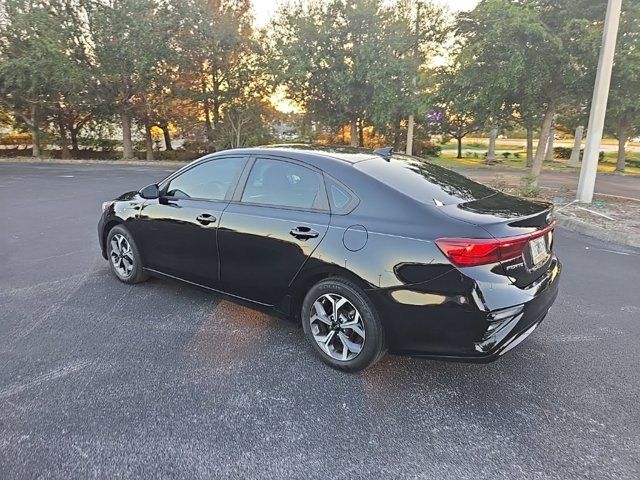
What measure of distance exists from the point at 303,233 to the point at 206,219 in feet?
3.59

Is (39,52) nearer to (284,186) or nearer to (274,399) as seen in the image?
(284,186)

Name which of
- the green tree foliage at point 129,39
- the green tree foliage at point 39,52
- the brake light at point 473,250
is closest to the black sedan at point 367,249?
the brake light at point 473,250

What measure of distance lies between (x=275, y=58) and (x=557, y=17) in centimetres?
1252

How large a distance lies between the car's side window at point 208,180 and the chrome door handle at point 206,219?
18 centimetres

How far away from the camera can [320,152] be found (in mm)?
3529

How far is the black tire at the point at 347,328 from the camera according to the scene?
2869mm

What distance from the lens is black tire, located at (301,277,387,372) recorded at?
9.41 feet

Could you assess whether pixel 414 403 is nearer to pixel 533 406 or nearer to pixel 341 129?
pixel 533 406

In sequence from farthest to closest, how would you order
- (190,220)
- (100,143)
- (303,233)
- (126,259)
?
(100,143) < (126,259) < (190,220) < (303,233)

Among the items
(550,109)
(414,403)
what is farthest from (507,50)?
(414,403)

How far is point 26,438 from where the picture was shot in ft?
7.93

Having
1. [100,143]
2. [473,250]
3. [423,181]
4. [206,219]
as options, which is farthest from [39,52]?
[473,250]

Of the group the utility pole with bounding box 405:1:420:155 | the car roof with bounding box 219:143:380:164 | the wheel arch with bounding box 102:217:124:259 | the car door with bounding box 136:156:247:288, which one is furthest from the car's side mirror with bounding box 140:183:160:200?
the utility pole with bounding box 405:1:420:155

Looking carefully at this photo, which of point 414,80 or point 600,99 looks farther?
point 414,80
